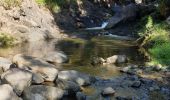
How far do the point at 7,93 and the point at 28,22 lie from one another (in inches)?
658

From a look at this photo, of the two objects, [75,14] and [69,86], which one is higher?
[75,14]

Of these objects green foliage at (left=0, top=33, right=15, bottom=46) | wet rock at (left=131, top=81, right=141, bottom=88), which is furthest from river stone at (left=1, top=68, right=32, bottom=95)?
green foliage at (left=0, top=33, right=15, bottom=46)

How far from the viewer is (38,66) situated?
46.5 feet

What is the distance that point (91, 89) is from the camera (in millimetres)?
13234

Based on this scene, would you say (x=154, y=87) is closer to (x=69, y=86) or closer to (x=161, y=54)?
(x=69, y=86)

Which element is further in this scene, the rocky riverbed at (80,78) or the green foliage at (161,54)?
the green foliage at (161,54)

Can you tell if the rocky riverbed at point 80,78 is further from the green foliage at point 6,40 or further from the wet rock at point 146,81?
the green foliage at point 6,40

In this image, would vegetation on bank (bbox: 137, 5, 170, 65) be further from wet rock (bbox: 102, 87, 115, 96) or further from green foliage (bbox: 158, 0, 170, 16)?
wet rock (bbox: 102, 87, 115, 96)

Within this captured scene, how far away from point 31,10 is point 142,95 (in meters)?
17.5

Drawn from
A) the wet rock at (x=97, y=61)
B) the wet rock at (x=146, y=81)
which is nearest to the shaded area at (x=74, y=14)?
the wet rock at (x=97, y=61)

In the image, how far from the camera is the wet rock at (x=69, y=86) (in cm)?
1258

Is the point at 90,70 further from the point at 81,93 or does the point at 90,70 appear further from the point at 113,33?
the point at 113,33

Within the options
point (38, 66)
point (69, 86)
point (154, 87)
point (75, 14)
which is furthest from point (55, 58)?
point (75, 14)

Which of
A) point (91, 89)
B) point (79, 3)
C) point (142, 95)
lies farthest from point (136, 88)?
point (79, 3)
